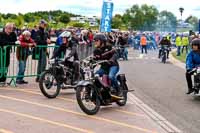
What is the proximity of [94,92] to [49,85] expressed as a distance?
2.08 metres

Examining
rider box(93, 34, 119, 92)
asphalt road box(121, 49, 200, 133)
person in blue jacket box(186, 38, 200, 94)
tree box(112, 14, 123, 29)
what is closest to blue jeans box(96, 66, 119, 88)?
rider box(93, 34, 119, 92)

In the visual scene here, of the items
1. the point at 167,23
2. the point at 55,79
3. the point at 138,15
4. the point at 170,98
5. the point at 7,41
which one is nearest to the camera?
the point at 55,79

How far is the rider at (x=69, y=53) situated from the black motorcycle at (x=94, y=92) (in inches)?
77.4

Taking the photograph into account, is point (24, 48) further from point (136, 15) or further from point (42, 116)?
point (136, 15)

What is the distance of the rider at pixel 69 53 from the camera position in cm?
1260

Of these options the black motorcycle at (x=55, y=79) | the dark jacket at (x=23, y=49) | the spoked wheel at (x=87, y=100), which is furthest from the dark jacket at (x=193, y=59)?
the dark jacket at (x=23, y=49)

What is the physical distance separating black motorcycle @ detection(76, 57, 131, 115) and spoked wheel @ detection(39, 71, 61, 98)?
1.42 m

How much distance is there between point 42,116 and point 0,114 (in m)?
0.80

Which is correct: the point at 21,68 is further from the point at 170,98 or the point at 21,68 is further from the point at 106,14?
the point at 106,14

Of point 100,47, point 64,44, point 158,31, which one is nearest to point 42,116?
point 100,47

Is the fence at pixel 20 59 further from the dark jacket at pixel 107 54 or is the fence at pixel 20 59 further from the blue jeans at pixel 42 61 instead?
the dark jacket at pixel 107 54

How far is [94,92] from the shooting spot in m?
9.95

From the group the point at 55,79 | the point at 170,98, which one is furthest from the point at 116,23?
the point at 55,79

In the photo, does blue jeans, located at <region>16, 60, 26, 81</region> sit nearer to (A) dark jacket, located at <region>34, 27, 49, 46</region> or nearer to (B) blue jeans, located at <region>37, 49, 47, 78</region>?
(B) blue jeans, located at <region>37, 49, 47, 78</region>
